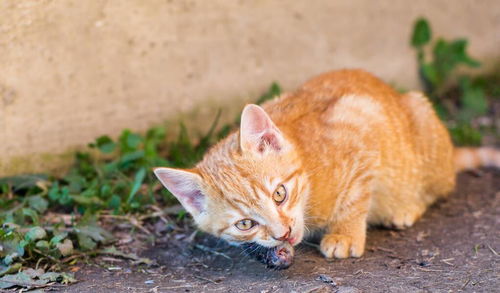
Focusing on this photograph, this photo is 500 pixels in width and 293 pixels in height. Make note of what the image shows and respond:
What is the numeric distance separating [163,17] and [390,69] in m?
2.42

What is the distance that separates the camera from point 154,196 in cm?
485

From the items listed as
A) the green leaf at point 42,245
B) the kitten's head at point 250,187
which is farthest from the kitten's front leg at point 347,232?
the green leaf at point 42,245

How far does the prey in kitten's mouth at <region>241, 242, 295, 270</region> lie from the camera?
370 centimetres

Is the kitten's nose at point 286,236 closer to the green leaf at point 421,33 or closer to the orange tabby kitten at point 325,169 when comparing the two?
the orange tabby kitten at point 325,169

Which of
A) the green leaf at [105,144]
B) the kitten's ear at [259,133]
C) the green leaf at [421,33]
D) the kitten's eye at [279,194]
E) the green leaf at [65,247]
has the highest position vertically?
the green leaf at [421,33]

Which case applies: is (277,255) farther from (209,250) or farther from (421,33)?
(421,33)

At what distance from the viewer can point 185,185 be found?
12.1 feet

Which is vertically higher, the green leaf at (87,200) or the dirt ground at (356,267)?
the green leaf at (87,200)

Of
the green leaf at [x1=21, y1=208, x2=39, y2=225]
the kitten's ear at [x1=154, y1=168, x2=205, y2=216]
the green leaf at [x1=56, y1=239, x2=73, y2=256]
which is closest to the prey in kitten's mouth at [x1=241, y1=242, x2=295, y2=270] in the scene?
the kitten's ear at [x1=154, y1=168, x2=205, y2=216]

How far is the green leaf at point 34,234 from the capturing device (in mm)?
3854

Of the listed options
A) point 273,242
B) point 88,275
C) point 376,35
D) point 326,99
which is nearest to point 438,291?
point 273,242

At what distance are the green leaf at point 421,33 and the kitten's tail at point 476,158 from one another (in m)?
1.45

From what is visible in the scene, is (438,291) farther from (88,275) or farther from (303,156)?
(88,275)

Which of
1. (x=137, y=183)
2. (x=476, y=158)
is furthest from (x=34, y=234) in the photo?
(x=476, y=158)
